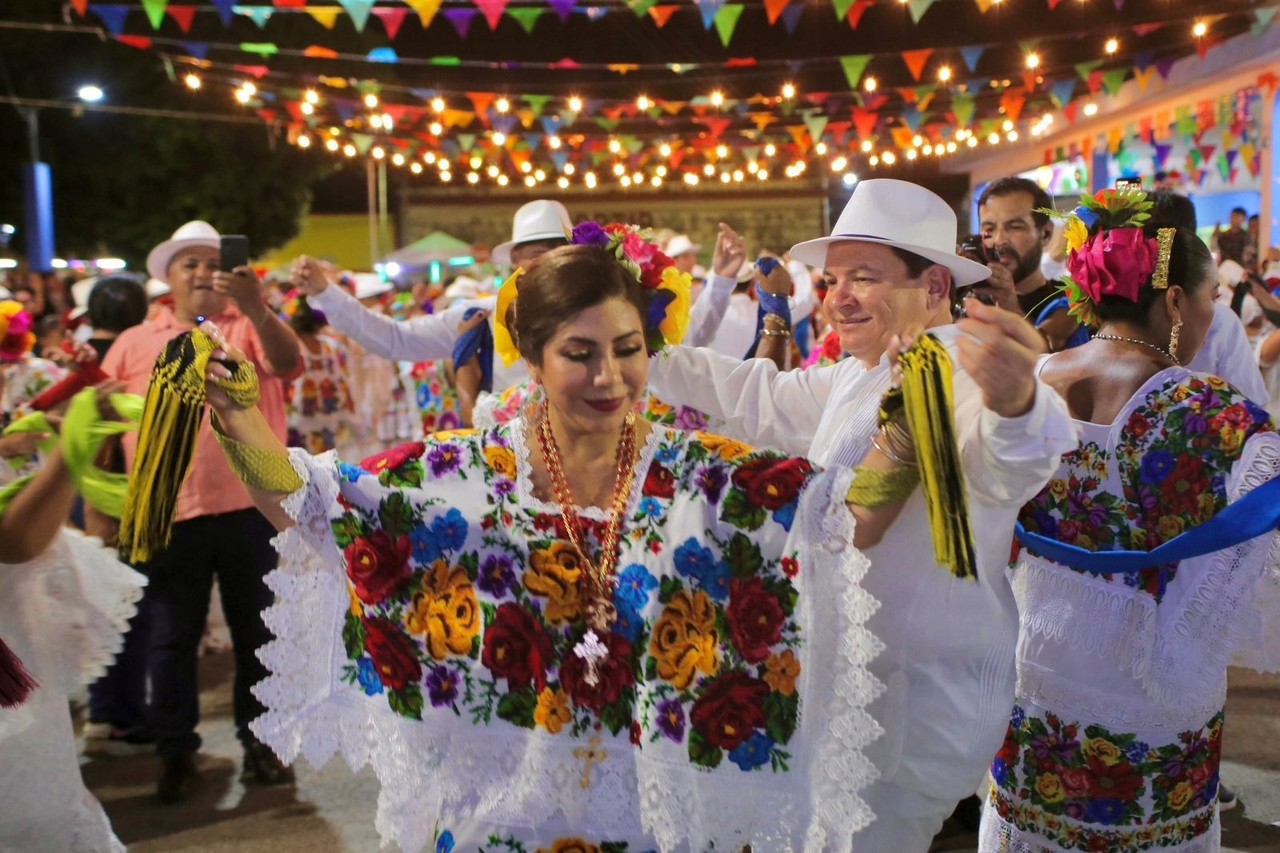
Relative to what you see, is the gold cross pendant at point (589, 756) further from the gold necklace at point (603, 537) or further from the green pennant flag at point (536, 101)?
the green pennant flag at point (536, 101)

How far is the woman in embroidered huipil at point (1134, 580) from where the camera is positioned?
2.73m

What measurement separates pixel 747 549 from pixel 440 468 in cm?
64

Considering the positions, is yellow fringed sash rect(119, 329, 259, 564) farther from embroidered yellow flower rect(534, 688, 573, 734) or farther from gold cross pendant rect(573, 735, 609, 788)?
gold cross pendant rect(573, 735, 609, 788)

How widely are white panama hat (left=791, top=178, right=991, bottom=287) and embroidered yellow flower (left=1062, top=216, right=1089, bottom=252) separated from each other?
35cm

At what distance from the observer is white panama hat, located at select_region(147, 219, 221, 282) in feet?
15.6

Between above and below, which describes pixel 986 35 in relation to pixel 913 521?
above

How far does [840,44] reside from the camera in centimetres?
1995

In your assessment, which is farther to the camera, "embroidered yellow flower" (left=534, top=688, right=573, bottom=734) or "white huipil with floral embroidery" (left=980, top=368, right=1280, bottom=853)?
"white huipil with floral embroidery" (left=980, top=368, right=1280, bottom=853)

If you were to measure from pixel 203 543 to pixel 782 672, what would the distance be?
303 cm

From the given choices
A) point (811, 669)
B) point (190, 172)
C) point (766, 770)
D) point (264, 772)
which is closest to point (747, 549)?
point (811, 669)

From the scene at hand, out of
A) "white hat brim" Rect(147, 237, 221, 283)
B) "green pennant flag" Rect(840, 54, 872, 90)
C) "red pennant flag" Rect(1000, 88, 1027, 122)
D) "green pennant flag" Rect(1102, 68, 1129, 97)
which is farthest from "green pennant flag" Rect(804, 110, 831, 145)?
"white hat brim" Rect(147, 237, 221, 283)

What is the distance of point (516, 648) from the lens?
2.32 meters

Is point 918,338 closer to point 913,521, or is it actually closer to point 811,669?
point 913,521

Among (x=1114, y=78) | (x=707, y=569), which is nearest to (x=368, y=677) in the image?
(x=707, y=569)
